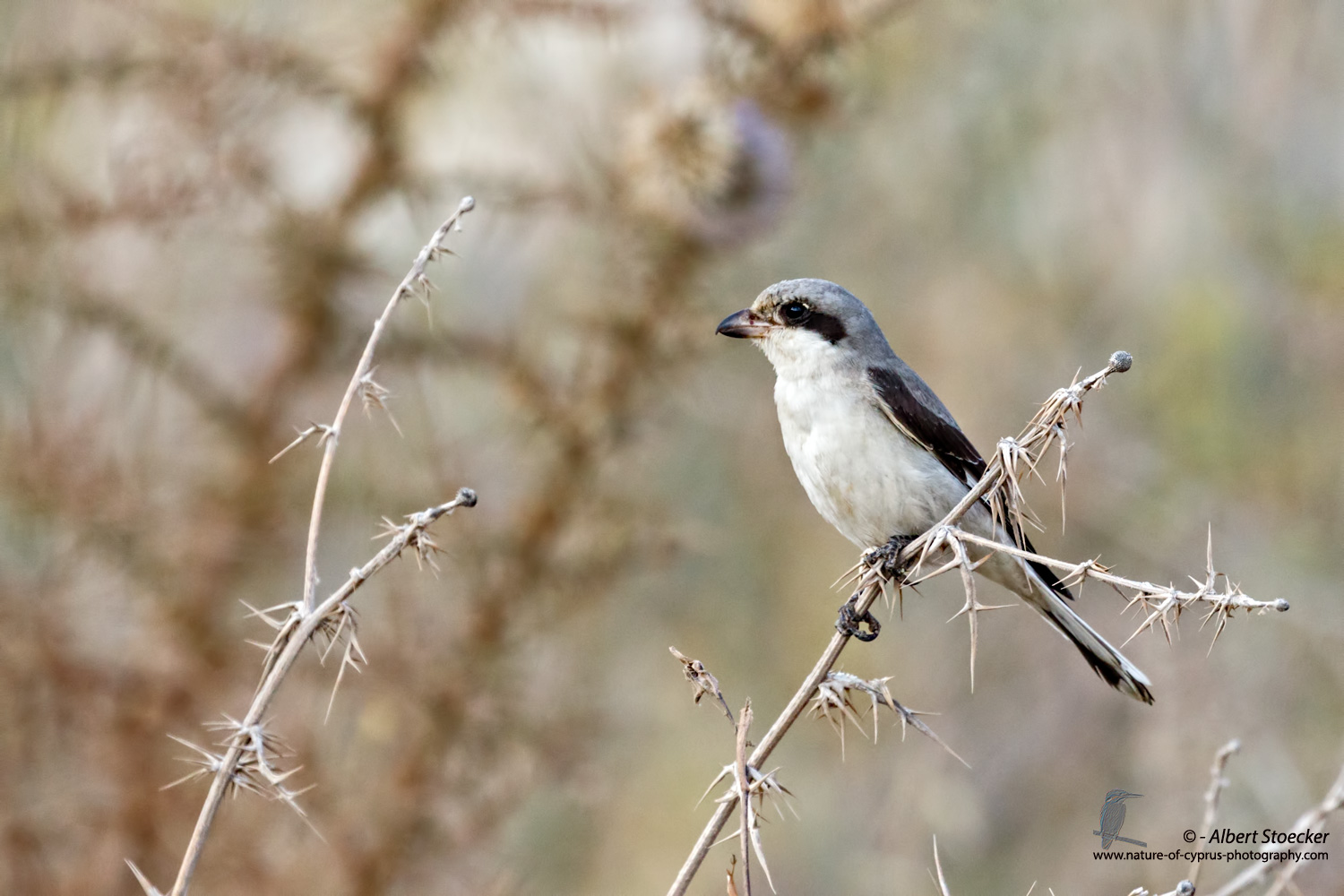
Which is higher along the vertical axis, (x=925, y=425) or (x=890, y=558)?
(x=925, y=425)

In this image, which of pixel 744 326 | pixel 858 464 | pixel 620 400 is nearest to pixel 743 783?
pixel 858 464

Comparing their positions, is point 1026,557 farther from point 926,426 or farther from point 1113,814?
point 926,426

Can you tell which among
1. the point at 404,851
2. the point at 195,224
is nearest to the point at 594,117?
the point at 195,224

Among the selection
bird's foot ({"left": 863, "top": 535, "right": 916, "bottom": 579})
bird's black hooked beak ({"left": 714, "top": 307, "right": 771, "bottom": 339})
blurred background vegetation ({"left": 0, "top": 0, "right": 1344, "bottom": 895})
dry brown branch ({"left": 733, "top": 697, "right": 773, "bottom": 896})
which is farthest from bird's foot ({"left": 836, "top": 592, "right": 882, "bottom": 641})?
bird's black hooked beak ({"left": 714, "top": 307, "right": 771, "bottom": 339})

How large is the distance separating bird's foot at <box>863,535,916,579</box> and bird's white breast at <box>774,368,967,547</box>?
0.18 ft

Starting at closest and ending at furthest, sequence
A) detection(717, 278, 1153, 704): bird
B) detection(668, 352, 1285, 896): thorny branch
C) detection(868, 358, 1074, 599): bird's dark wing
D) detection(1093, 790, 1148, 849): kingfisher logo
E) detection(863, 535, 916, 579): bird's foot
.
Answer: detection(668, 352, 1285, 896): thorny branch, detection(1093, 790, 1148, 849): kingfisher logo, detection(863, 535, 916, 579): bird's foot, detection(717, 278, 1153, 704): bird, detection(868, 358, 1074, 599): bird's dark wing

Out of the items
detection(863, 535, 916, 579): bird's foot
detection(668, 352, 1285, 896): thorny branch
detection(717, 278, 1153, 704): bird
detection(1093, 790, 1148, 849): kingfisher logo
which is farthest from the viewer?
detection(717, 278, 1153, 704): bird

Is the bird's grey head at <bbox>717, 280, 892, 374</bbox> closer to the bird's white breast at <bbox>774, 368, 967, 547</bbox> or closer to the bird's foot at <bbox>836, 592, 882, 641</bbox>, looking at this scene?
the bird's white breast at <bbox>774, 368, 967, 547</bbox>

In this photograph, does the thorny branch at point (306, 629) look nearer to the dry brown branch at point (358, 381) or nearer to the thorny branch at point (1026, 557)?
the dry brown branch at point (358, 381)

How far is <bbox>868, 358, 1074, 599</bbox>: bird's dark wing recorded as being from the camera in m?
4.11

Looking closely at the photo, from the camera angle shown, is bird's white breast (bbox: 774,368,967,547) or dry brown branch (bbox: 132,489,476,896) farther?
bird's white breast (bbox: 774,368,967,547)

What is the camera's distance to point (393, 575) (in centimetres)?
524

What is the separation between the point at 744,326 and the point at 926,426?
693 millimetres

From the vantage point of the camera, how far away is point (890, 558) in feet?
11.1
